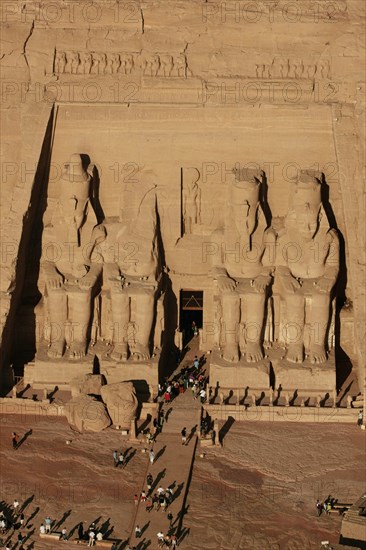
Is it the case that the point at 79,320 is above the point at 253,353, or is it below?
above

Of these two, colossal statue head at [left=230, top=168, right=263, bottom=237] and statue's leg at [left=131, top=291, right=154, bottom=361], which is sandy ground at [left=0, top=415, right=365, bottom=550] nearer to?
statue's leg at [left=131, top=291, right=154, bottom=361]

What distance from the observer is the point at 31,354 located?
35.5 meters

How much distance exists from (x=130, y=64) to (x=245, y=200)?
4627mm

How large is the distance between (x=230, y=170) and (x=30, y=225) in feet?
17.7

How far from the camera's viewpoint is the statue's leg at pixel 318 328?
33344mm

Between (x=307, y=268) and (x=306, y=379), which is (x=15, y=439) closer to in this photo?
(x=306, y=379)

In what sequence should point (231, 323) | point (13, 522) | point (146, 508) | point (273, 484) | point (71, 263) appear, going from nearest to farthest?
point (13, 522) → point (146, 508) → point (273, 484) → point (231, 323) → point (71, 263)

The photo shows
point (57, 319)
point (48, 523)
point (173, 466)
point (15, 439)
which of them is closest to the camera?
point (48, 523)

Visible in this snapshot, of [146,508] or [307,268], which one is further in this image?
[307,268]

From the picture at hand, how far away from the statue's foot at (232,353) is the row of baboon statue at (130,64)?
7015 millimetres

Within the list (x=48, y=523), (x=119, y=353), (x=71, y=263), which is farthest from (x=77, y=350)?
(x=48, y=523)

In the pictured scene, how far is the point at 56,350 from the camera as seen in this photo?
33.9 m

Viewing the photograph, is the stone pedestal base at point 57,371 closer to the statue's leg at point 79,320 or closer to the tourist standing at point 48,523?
the statue's leg at point 79,320

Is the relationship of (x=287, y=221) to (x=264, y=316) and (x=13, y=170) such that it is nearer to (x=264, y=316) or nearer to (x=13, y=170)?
(x=264, y=316)
